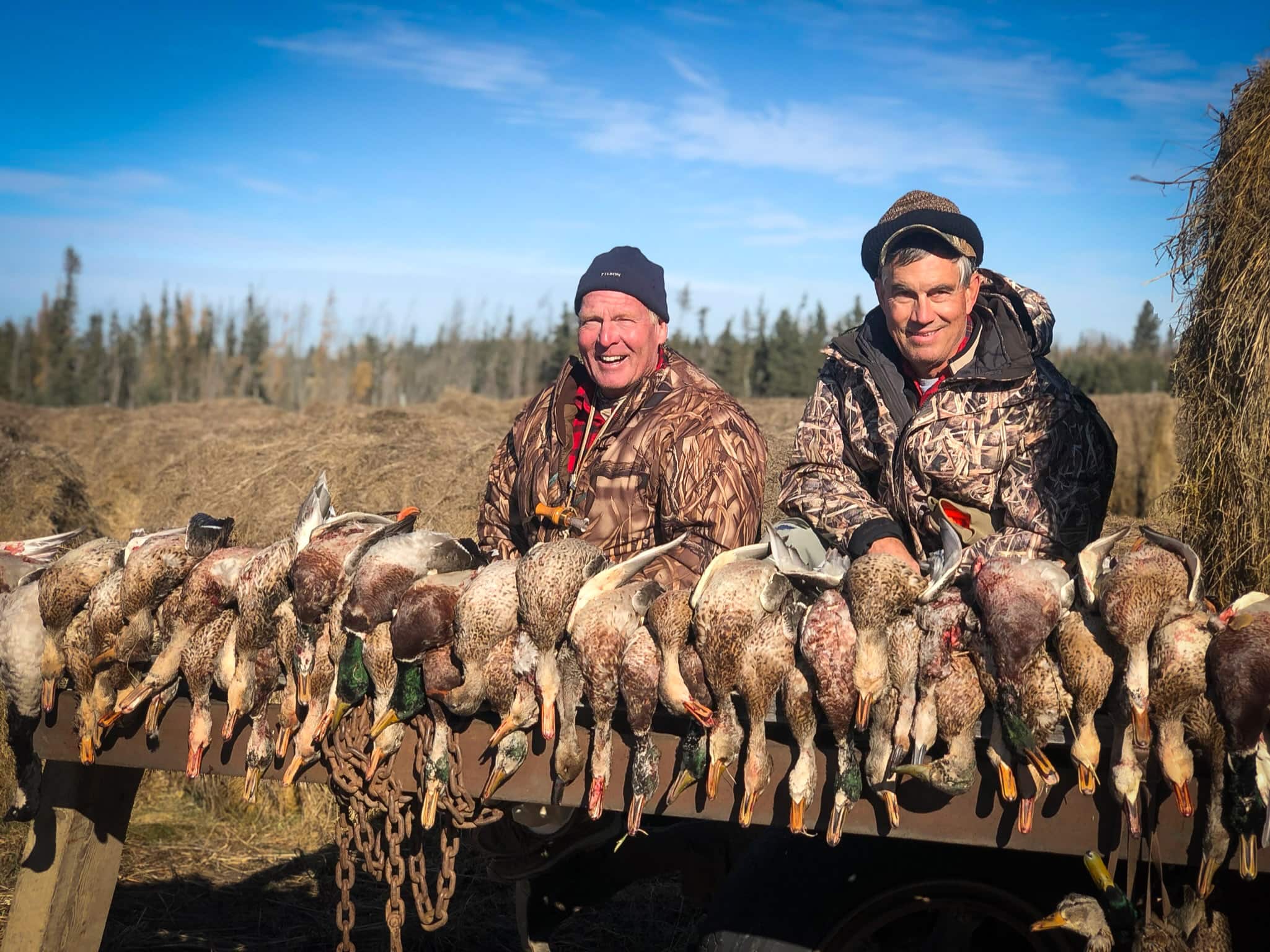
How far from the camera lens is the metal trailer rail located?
2.42 meters

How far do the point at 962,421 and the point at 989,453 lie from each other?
5.4 inches

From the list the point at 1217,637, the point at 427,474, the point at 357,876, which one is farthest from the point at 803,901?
the point at 427,474

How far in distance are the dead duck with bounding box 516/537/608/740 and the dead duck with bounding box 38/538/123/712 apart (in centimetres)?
130

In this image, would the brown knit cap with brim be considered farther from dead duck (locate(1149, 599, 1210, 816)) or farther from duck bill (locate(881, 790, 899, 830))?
duck bill (locate(881, 790, 899, 830))

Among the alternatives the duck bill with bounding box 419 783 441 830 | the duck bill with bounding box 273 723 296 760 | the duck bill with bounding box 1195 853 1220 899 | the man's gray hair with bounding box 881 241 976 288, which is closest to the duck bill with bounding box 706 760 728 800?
the duck bill with bounding box 419 783 441 830

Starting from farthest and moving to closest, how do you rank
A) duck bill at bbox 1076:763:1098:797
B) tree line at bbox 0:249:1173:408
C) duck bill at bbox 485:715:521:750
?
tree line at bbox 0:249:1173:408 < duck bill at bbox 485:715:521:750 < duck bill at bbox 1076:763:1098:797

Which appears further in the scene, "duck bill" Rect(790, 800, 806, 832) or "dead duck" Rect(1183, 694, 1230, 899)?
Result: "duck bill" Rect(790, 800, 806, 832)

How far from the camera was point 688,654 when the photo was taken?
8.34 feet

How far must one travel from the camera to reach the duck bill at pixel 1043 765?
7.59ft

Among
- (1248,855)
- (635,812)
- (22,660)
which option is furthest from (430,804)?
(1248,855)

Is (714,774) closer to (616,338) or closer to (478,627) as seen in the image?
(478,627)

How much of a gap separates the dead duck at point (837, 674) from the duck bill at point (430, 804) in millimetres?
1018

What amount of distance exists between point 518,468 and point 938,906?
227 cm

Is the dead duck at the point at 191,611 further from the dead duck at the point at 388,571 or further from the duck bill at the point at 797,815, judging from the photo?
the duck bill at the point at 797,815
